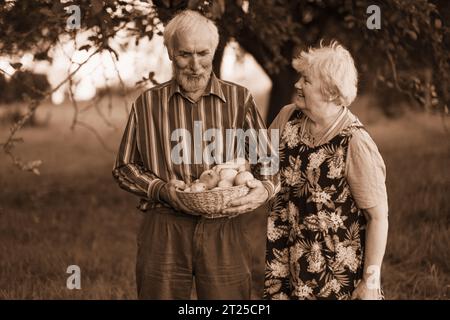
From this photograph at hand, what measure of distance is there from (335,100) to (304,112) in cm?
15

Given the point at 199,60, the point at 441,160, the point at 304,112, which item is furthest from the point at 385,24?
the point at 441,160

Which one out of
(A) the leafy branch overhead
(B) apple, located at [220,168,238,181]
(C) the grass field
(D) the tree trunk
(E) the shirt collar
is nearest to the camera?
(B) apple, located at [220,168,238,181]

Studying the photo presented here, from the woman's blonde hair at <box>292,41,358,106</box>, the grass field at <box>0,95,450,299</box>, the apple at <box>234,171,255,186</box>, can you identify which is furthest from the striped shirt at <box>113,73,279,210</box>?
the grass field at <box>0,95,450,299</box>

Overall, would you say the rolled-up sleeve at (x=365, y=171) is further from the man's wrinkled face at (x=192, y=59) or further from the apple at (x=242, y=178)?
the man's wrinkled face at (x=192, y=59)

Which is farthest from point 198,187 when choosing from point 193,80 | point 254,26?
point 254,26

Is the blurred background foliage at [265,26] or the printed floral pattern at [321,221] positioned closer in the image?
the printed floral pattern at [321,221]

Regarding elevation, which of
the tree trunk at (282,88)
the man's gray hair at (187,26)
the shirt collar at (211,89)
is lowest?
the shirt collar at (211,89)

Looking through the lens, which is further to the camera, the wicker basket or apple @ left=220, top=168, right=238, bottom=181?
apple @ left=220, top=168, right=238, bottom=181

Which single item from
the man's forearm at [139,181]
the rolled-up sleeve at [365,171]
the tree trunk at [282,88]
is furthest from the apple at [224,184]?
the tree trunk at [282,88]

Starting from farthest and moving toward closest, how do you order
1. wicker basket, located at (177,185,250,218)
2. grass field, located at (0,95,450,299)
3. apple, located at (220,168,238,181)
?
grass field, located at (0,95,450,299) < apple, located at (220,168,238,181) < wicker basket, located at (177,185,250,218)

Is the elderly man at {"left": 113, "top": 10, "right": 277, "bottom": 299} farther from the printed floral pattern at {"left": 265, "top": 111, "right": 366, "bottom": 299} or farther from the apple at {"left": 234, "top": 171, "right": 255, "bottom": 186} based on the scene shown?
the printed floral pattern at {"left": 265, "top": 111, "right": 366, "bottom": 299}

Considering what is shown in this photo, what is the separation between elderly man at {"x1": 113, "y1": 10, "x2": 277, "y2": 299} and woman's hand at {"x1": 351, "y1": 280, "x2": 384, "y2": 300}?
1.56ft

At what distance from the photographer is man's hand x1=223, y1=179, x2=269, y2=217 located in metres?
2.46

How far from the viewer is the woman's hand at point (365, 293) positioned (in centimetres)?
264
